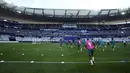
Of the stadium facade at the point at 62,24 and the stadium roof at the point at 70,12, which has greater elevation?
the stadium roof at the point at 70,12

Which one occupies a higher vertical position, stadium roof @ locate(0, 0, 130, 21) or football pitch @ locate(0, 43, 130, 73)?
stadium roof @ locate(0, 0, 130, 21)

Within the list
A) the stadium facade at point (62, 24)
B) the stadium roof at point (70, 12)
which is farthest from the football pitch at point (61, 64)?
the stadium facade at point (62, 24)

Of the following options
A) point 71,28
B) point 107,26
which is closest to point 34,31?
point 71,28

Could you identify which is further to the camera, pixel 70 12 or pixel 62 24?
pixel 62 24

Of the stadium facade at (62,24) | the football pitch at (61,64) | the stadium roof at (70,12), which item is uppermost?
the stadium roof at (70,12)

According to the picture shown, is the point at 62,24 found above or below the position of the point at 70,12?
below

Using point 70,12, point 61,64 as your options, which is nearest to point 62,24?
point 70,12

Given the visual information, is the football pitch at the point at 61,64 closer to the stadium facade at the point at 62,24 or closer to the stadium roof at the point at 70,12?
the stadium roof at the point at 70,12

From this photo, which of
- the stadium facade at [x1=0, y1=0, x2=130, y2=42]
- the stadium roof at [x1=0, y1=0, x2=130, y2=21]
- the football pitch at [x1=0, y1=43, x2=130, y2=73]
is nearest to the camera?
the football pitch at [x1=0, y1=43, x2=130, y2=73]

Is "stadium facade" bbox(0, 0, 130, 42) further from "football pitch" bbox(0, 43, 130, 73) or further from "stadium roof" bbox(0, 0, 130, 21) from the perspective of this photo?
"football pitch" bbox(0, 43, 130, 73)

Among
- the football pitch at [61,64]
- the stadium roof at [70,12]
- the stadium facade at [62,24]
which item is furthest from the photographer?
the stadium facade at [62,24]

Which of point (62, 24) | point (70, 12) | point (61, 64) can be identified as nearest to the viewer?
point (61, 64)

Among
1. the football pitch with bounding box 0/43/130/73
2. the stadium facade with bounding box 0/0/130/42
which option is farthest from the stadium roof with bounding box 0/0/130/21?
the football pitch with bounding box 0/43/130/73

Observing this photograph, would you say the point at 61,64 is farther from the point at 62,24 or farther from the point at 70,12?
the point at 62,24
